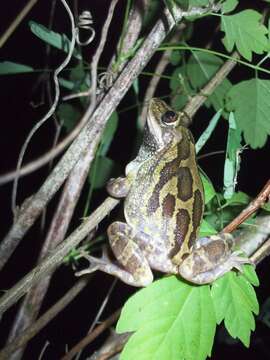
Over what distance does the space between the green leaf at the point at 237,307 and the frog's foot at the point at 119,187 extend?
2.50 feet

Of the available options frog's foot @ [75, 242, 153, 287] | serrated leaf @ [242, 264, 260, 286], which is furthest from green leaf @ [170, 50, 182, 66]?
serrated leaf @ [242, 264, 260, 286]

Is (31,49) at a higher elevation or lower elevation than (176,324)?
higher

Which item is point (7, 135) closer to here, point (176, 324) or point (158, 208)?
point (158, 208)

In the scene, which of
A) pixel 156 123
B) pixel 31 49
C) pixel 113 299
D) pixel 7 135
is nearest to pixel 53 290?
pixel 113 299

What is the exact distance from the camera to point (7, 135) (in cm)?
432

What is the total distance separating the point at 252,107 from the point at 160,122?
0.51m

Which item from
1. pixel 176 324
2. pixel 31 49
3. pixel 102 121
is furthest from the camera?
pixel 31 49

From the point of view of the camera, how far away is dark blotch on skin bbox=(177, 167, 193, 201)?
79.7 inches

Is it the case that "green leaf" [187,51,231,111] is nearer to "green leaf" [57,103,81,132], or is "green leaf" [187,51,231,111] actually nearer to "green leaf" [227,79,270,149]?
"green leaf" [227,79,270,149]

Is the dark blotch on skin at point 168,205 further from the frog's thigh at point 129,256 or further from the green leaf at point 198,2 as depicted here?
the green leaf at point 198,2

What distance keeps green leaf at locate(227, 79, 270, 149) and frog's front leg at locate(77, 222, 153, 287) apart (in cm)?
80

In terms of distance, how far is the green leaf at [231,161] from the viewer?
1.60 metres

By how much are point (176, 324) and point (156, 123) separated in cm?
123

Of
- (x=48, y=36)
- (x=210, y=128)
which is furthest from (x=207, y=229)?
(x=48, y=36)
